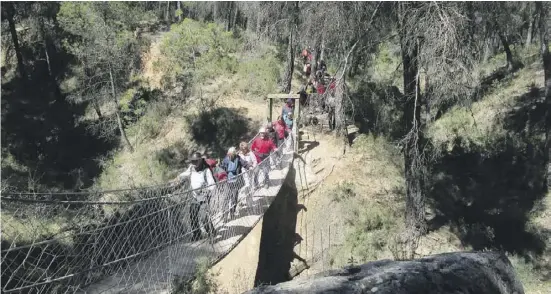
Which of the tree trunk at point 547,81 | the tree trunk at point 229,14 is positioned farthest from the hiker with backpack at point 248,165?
the tree trunk at point 229,14

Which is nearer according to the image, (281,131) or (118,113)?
(281,131)

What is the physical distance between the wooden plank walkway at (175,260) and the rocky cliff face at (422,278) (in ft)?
8.21

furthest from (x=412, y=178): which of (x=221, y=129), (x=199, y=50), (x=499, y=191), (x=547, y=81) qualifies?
(x=199, y=50)

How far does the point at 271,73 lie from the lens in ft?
53.3

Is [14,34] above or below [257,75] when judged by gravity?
above

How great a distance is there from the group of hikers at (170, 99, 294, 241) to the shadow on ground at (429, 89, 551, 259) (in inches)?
128

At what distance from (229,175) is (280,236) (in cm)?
343

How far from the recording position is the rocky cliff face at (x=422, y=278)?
2.97 m

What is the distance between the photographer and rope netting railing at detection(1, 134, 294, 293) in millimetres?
5027

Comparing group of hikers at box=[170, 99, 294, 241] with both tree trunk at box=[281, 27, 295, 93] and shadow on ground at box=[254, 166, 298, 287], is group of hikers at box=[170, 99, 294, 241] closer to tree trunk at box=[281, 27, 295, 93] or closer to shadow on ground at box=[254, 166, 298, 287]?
shadow on ground at box=[254, 166, 298, 287]

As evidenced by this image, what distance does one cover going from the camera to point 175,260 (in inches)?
234

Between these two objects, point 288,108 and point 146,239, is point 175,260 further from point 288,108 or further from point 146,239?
point 288,108

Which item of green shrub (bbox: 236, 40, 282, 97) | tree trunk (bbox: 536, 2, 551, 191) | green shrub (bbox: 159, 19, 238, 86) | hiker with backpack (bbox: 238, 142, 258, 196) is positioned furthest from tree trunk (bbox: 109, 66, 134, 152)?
tree trunk (bbox: 536, 2, 551, 191)

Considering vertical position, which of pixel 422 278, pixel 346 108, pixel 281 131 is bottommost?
pixel 281 131
